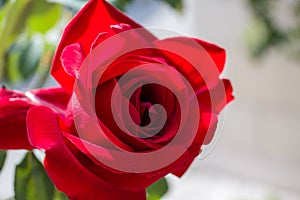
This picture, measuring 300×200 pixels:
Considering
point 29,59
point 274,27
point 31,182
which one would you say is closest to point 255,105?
point 274,27

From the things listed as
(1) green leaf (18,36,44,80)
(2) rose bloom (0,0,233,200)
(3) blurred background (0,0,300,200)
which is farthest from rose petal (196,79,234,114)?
(3) blurred background (0,0,300,200)

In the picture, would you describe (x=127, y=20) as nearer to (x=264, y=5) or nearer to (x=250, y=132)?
(x=264, y=5)

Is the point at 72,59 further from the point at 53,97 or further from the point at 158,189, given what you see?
the point at 158,189

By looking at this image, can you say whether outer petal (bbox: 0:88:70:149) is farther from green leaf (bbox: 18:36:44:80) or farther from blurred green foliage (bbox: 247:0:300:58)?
blurred green foliage (bbox: 247:0:300:58)

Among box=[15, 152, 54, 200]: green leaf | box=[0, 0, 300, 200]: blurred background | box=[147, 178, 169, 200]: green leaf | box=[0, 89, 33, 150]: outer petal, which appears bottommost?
box=[0, 0, 300, 200]: blurred background

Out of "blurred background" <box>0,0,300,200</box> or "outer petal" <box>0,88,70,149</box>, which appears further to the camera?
"blurred background" <box>0,0,300,200</box>

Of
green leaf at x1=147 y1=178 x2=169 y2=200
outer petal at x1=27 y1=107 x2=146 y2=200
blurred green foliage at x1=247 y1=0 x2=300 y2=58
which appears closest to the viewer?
outer petal at x1=27 y1=107 x2=146 y2=200

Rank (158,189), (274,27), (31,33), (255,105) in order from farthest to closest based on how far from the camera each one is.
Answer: (255,105) < (274,27) < (31,33) < (158,189)
